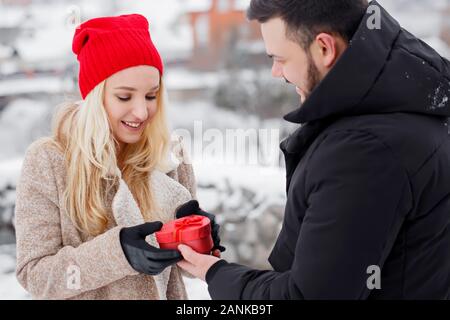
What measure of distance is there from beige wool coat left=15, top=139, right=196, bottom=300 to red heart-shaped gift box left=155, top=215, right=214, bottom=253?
9 cm

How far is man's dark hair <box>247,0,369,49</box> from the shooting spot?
96 cm

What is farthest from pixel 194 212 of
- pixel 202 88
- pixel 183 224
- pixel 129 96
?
pixel 202 88

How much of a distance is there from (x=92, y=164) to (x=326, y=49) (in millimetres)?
601

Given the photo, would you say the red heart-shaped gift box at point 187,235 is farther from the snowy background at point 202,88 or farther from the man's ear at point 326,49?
the snowy background at point 202,88

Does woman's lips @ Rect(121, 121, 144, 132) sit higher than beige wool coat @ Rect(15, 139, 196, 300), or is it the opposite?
woman's lips @ Rect(121, 121, 144, 132)

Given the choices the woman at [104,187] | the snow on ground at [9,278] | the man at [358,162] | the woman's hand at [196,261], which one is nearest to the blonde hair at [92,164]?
the woman at [104,187]

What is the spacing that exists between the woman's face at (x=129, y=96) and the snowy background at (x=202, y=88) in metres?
1.81

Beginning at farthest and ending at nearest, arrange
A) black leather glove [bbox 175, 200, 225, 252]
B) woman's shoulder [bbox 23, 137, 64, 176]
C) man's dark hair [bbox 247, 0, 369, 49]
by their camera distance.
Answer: black leather glove [bbox 175, 200, 225, 252] → woman's shoulder [bbox 23, 137, 64, 176] → man's dark hair [bbox 247, 0, 369, 49]

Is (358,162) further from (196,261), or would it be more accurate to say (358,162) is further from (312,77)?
(196,261)

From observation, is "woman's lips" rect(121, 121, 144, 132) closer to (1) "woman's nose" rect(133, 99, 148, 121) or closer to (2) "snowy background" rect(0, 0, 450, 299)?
(1) "woman's nose" rect(133, 99, 148, 121)

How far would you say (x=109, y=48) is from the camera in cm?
126

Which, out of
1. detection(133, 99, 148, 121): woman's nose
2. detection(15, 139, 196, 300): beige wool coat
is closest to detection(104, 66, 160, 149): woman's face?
detection(133, 99, 148, 121): woman's nose
